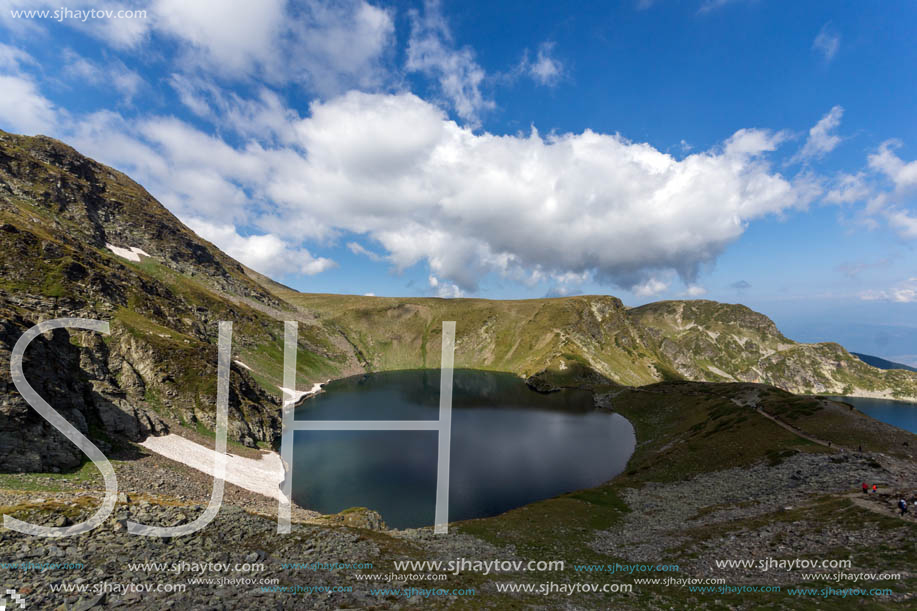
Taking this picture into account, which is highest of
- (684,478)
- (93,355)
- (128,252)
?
(128,252)

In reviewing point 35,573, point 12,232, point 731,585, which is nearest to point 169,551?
point 35,573

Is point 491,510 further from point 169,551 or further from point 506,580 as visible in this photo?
point 169,551

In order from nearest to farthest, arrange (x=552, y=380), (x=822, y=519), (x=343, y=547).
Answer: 1. (x=343, y=547)
2. (x=822, y=519)
3. (x=552, y=380)

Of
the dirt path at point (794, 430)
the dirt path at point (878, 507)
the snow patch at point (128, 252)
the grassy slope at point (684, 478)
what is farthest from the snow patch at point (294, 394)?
the dirt path at point (794, 430)

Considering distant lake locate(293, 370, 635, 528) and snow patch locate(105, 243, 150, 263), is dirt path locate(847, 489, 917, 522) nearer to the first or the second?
distant lake locate(293, 370, 635, 528)

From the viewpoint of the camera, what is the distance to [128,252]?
17512 cm

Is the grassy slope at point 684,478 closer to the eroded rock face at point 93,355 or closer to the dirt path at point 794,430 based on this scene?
the dirt path at point 794,430

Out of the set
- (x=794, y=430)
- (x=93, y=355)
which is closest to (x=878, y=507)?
(x=794, y=430)

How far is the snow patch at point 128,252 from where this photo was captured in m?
168

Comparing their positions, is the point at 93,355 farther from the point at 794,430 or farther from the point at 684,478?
the point at 794,430

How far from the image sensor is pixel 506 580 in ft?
85.7

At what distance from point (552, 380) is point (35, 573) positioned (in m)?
194

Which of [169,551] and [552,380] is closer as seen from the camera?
[169,551]

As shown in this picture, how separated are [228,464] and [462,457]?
47655 millimetres
